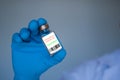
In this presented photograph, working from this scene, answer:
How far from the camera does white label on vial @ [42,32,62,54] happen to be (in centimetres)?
72

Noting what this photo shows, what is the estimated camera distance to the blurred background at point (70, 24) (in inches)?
48.5

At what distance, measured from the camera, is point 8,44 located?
1241 mm

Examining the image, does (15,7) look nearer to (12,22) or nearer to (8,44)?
(12,22)

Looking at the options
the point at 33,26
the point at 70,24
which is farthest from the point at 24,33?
the point at 70,24

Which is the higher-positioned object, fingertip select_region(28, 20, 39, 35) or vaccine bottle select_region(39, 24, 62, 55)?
fingertip select_region(28, 20, 39, 35)

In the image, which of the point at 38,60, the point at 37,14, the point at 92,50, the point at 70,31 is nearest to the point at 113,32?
the point at 92,50

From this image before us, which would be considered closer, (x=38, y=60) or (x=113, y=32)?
(x=38, y=60)

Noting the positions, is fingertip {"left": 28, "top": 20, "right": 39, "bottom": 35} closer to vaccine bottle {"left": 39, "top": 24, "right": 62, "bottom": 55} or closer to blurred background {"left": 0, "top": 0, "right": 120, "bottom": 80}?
vaccine bottle {"left": 39, "top": 24, "right": 62, "bottom": 55}

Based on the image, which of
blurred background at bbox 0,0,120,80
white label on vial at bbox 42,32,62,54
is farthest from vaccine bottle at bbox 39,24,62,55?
blurred background at bbox 0,0,120,80

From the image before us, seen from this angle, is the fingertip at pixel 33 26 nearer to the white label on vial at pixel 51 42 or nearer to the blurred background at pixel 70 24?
the white label on vial at pixel 51 42

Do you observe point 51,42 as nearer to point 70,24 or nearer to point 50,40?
A: point 50,40

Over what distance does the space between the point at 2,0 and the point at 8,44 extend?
0.25 meters

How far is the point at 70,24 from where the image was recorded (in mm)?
1353

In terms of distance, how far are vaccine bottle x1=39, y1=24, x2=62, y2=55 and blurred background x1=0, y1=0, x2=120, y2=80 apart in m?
0.54
